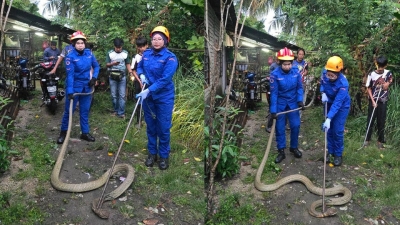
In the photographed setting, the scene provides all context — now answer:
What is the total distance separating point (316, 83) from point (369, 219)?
1.01 m

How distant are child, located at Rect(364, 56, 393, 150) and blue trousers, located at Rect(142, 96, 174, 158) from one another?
1.46m

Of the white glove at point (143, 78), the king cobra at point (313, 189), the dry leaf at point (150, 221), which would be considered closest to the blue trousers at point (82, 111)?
the white glove at point (143, 78)

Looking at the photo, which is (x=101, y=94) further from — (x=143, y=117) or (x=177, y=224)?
(x=177, y=224)

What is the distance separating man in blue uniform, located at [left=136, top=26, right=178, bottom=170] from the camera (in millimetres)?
2451

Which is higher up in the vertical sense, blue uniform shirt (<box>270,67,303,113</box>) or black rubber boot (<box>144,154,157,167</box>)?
blue uniform shirt (<box>270,67,303,113</box>)

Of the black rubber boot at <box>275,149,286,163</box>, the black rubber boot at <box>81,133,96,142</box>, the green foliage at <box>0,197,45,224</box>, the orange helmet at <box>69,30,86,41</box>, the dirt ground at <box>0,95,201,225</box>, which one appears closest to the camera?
the green foliage at <box>0,197,45,224</box>

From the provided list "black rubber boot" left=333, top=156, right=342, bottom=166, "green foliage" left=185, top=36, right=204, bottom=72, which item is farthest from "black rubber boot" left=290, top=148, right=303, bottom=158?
"green foliage" left=185, top=36, right=204, bottom=72

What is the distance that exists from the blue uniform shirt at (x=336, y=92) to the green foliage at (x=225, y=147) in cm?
69

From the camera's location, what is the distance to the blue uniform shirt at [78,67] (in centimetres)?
219

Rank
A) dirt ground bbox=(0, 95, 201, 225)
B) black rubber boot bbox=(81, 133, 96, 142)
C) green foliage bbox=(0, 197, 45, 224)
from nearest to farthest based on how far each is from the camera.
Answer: green foliage bbox=(0, 197, 45, 224)
dirt ground bbox=(0, 95, 201, 225)
black rubber boot bbox=(81, 133, 96, 142)

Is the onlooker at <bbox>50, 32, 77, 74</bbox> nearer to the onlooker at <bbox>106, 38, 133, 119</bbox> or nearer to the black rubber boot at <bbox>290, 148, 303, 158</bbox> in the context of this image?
the onlooker at <bbox>106, 38, 133, 119</bbox>

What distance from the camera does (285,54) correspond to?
243 cm

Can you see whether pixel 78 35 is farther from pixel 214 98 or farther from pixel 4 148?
pixel 214 98

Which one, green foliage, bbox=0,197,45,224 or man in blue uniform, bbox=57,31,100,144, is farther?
man in blue uniform, bbox=57,31,100,144
